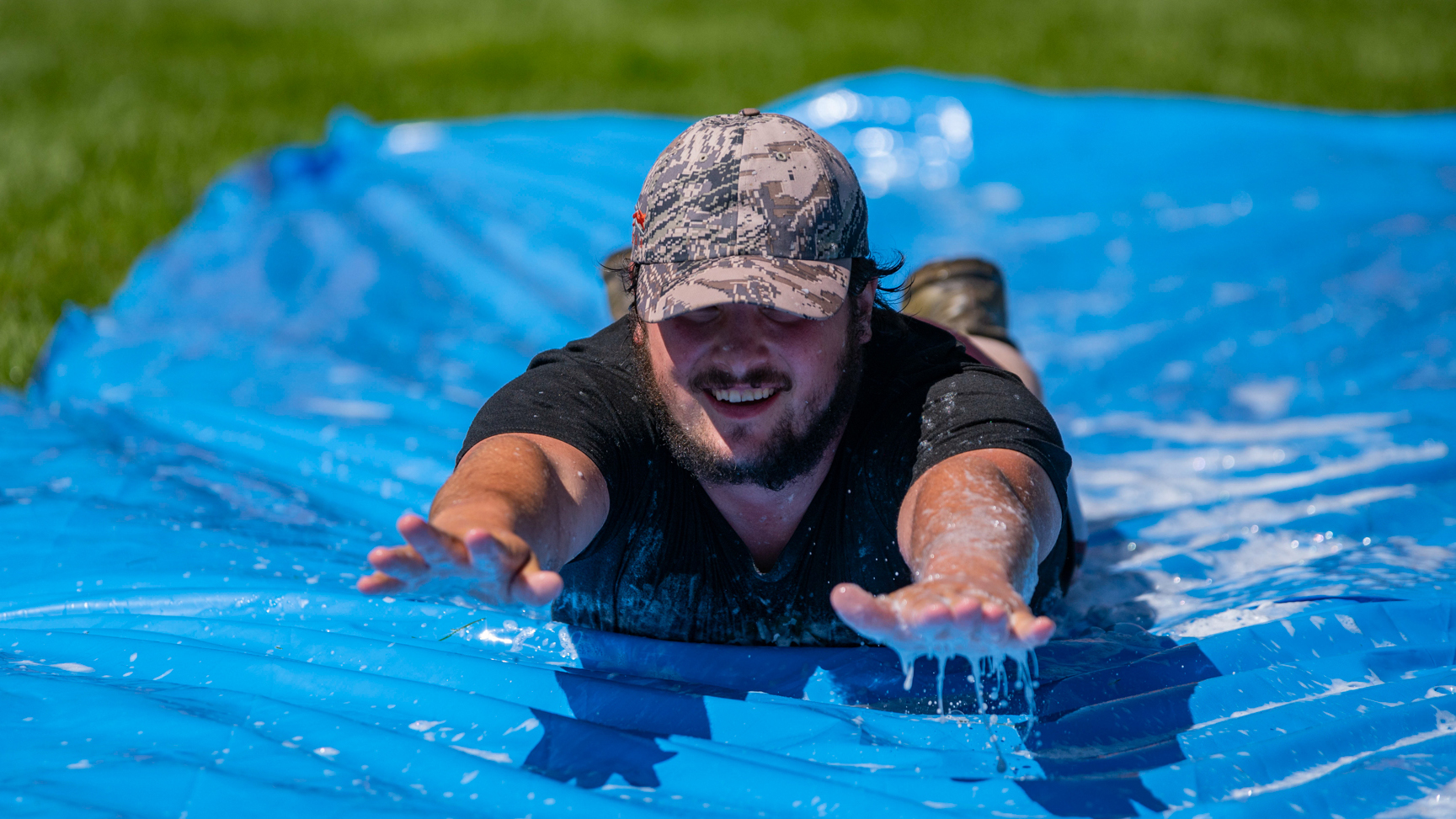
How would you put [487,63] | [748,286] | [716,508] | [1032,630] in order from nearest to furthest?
[1032,630] → [748,286] → [716,508] → [487,63]

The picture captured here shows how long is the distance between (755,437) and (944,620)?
701mm

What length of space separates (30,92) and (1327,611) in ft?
27.3

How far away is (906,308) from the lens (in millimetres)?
3594

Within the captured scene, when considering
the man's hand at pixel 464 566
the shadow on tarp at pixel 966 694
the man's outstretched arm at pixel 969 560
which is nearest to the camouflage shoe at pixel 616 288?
the shadow on tarp at pixel 966 694

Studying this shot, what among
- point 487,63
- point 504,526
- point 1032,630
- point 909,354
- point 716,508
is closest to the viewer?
point 1032,630

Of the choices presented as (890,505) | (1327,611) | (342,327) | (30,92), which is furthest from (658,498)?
(30,92)

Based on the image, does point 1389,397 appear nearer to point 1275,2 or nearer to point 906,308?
point 906,308

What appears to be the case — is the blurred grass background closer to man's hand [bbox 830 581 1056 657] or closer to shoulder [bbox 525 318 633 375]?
shoulder [bbox 525 318 633 375]

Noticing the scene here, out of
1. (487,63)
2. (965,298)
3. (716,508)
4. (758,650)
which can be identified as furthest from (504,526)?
(487,63)

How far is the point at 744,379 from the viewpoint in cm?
199

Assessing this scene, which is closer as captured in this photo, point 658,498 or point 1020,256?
point 658,498

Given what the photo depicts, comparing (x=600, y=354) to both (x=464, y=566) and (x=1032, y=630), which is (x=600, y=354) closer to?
(x=464, y=566)

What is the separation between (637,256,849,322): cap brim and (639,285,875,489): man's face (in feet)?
0.21

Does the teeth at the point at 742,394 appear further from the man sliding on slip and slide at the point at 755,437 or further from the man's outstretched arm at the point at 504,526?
the man's outstretched arm at the point at 504,526
